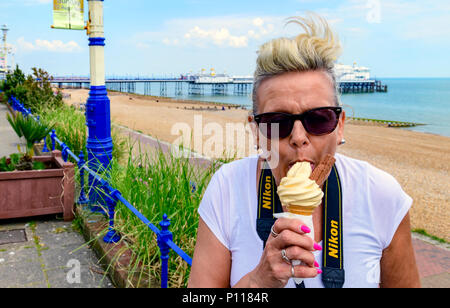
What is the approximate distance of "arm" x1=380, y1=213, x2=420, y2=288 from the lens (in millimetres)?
1614

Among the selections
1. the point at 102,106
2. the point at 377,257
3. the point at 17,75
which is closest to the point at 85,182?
the point at 102,106

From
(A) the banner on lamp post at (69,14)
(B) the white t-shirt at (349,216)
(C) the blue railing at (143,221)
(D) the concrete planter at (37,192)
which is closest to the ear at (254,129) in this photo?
(B) the white t-shirt at (349,216)

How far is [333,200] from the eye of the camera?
1620 mm

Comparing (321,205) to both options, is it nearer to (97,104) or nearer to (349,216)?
(349,216)

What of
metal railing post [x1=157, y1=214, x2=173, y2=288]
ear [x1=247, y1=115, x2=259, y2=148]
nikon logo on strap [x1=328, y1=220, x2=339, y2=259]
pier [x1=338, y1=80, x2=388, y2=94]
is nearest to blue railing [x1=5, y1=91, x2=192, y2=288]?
metal railing post [x1=157, y1=214, x2=173, y2=288]

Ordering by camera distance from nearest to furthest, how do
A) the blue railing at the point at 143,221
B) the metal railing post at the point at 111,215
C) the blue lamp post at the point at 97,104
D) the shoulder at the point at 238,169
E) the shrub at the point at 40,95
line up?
the shoulder at the point at 238,169
the blue railing at the point at 143,221
the metal railing post at the point at 111,215
the blue lamp post at the point at 97,104
the shrub at the point at 40,95

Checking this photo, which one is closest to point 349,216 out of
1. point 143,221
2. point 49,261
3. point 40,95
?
point 143,221

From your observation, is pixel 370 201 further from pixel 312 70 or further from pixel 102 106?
pixel 102 106

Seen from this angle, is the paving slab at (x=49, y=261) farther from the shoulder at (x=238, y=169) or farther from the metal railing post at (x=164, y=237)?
the shoulder at (x=238, y=169)

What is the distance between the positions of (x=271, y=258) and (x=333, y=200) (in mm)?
393

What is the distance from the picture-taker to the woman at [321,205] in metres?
1.60

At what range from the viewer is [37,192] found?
599 centimetres

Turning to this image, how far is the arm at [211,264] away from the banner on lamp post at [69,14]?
18.3ft

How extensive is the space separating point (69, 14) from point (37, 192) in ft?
9.14
